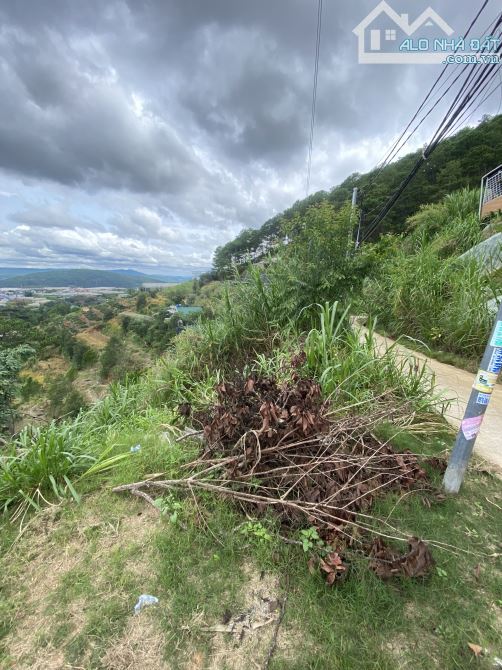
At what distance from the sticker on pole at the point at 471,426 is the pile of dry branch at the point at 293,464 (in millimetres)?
335

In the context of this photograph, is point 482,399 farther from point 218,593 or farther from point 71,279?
point 71,279

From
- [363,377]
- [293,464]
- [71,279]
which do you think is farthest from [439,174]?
[71,279]

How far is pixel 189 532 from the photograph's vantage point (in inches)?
52.1

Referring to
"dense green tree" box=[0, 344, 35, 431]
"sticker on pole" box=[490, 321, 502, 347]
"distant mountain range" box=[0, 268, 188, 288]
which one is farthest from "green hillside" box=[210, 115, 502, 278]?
"distant mountain range" box=[0, 268, 188, 288]

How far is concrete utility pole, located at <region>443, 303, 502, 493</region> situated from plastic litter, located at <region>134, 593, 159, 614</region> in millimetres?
1536

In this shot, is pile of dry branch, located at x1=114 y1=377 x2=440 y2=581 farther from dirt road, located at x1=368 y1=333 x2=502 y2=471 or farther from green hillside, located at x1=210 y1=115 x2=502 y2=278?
green hillside, located at x1=210 y1=115 x2=502 y2=278

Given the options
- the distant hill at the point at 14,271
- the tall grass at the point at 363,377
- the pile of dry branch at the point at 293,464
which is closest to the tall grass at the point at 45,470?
the pile of dry branch at the point at 293,464

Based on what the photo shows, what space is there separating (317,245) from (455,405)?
231cm

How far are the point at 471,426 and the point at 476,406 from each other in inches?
4.2

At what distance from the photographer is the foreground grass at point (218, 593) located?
93cm

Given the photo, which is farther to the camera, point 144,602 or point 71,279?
point 71,279

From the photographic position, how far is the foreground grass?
→ 93cm

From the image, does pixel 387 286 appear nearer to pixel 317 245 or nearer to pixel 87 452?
pixel 317 245

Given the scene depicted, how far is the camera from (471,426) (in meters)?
1.35
